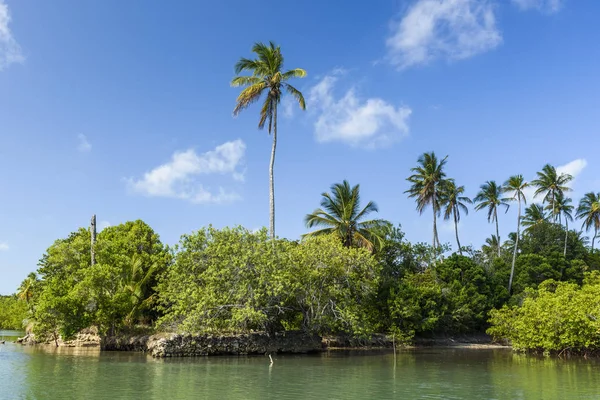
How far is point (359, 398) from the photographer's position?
13742mm

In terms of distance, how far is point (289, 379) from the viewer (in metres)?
17.4

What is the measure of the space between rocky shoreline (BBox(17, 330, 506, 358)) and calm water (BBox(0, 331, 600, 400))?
1.78 metres

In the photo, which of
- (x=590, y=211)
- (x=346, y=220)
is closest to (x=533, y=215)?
(x=590, y=211)

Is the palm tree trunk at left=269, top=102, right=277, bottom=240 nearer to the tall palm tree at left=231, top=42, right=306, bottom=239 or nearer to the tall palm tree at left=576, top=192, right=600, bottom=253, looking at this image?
the tall palm tree at left=231, top=42, right=306, bottom=239

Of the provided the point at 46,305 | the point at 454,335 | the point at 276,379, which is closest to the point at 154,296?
the point at 46,305

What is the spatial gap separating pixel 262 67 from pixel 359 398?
24.5 m

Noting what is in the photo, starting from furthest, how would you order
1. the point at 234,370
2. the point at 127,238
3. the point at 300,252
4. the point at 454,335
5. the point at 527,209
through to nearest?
the point at 527,209
the point at 454,335
the point at 127,238
the point at 300,252
the point at 234,370

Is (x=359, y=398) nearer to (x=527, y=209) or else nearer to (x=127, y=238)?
(x=127, y=238)

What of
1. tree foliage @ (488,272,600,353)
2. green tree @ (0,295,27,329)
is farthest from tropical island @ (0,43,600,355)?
green tree @ (0,295,27,329)

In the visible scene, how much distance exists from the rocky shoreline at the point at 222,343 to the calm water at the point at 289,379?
178 cm

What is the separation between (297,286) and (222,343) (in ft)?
17.3

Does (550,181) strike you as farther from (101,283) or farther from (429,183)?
(101,283)

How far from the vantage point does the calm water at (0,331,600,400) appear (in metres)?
14.2

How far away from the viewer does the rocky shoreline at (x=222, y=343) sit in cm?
2617
